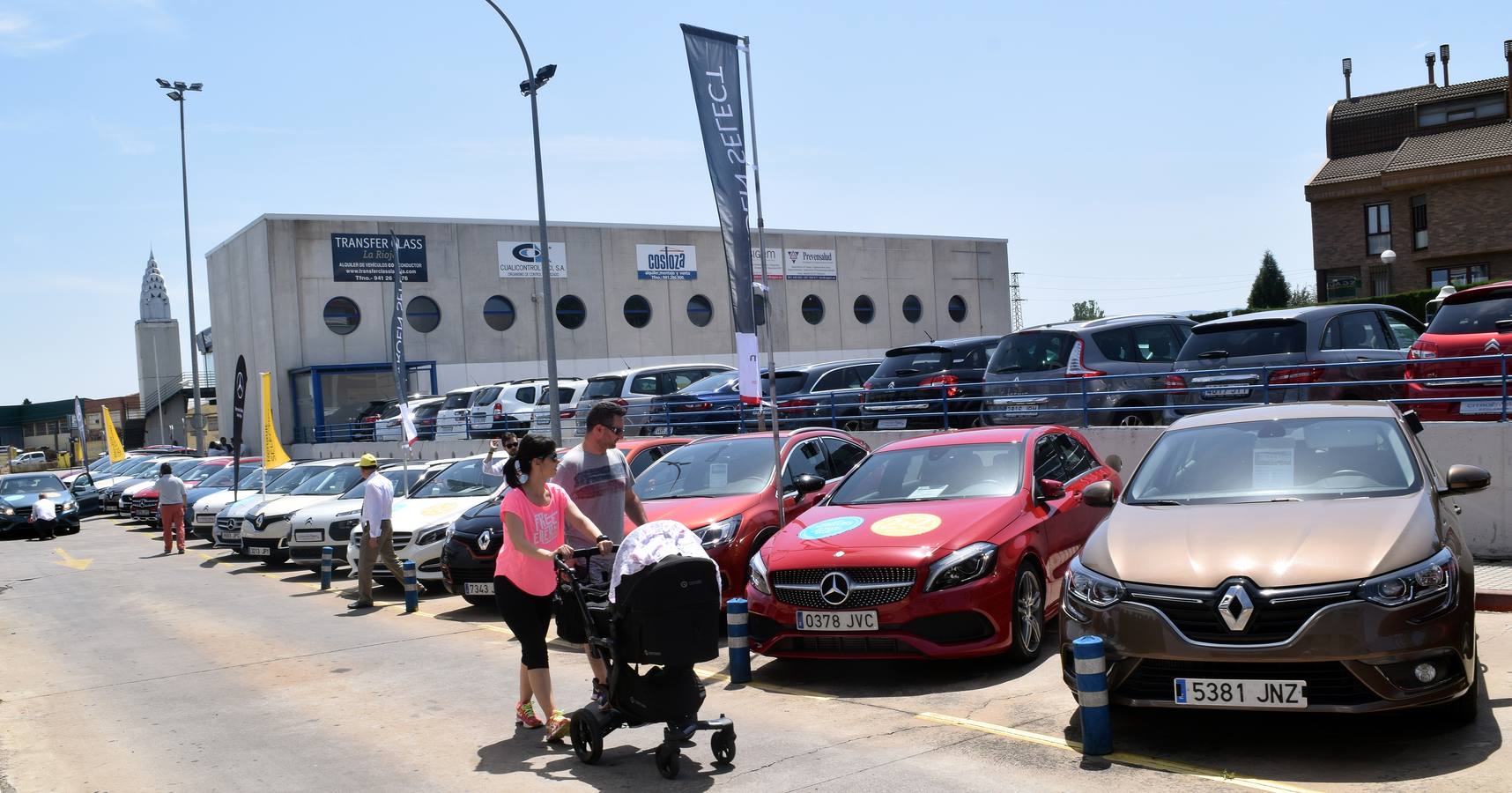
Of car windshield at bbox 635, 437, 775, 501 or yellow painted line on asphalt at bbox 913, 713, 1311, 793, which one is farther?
car windshield at bbox 635, 437, 775, 501

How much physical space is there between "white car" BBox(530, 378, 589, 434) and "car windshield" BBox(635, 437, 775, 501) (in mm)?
14643

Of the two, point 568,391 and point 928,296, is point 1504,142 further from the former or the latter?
point 568,391

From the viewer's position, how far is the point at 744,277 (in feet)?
39.3

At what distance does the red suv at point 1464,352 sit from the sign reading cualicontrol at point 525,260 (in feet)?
119

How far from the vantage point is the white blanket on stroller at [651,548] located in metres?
5.98

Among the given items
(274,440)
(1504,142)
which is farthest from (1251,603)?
(1504,142)

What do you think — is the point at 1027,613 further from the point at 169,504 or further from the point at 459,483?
the point at 169,504

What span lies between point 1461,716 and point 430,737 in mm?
5383

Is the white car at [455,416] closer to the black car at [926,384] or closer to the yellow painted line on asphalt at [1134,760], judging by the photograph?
the black car at [926,384]

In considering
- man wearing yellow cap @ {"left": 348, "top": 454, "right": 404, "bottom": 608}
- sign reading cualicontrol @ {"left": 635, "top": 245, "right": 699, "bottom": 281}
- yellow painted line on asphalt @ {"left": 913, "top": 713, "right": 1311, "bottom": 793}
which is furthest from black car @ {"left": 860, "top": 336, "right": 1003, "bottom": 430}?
sign reading cualicontrol @ {"left": 635, "top": 245, "right": 699, "bottom": 281}

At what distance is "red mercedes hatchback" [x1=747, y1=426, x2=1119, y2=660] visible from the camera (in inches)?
300

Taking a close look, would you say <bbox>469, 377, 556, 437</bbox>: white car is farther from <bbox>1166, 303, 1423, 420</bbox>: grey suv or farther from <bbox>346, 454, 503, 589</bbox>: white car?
<bbox>1166, 303, 1423, 420</bbox>: grey suv

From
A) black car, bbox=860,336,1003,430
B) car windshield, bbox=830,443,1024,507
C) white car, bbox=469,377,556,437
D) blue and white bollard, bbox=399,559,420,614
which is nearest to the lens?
car windshield, bbox=830,443,1024,507

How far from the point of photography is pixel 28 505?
28.6 metres
